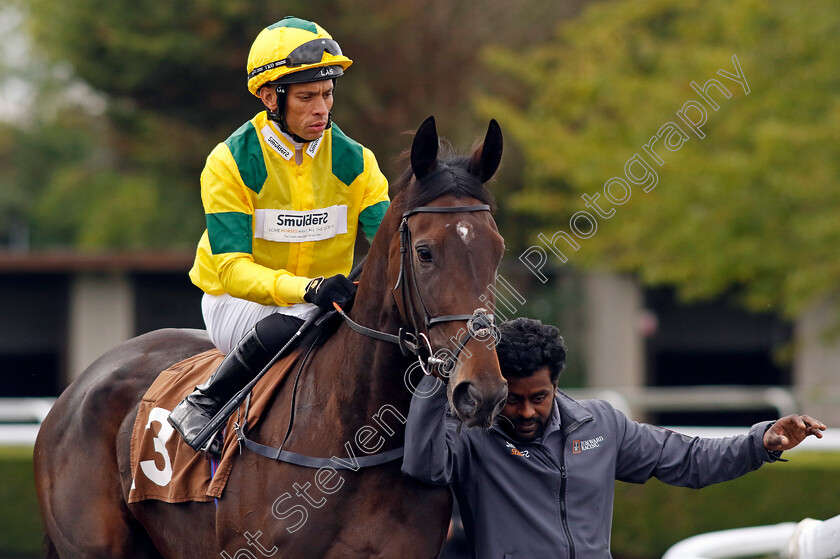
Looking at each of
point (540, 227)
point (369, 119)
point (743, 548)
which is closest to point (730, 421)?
point (540, 227)

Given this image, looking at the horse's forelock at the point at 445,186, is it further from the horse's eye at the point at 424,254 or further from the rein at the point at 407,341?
the horse's eye at the point at 424,254

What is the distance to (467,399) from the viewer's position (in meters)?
2.61

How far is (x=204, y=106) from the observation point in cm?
1590

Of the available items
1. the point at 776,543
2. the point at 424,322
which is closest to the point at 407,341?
the point at 424,322

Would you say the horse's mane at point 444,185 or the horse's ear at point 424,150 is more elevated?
the horse's ear at point 424,150

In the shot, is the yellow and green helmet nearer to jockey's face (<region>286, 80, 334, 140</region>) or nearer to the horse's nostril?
jockey's face (<region>286, 80, 334, 140</region>)

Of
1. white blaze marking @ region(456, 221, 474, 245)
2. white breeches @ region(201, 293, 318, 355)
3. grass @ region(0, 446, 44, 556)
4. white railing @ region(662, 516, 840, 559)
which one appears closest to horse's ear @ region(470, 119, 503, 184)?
white blaze marking @ region(456, 221, 474, 245)

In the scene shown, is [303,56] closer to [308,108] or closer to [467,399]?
[308,108]

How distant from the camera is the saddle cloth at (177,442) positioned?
330cm

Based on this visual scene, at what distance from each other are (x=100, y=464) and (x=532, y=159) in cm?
1039

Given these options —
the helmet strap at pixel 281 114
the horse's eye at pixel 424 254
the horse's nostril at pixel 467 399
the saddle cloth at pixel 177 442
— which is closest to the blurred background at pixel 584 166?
the saddle cloth at pixel 177 442

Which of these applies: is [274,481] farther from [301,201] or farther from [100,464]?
[100,464]

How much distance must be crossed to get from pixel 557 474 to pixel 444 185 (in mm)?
926

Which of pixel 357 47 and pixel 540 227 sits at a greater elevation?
pixel 357 47
